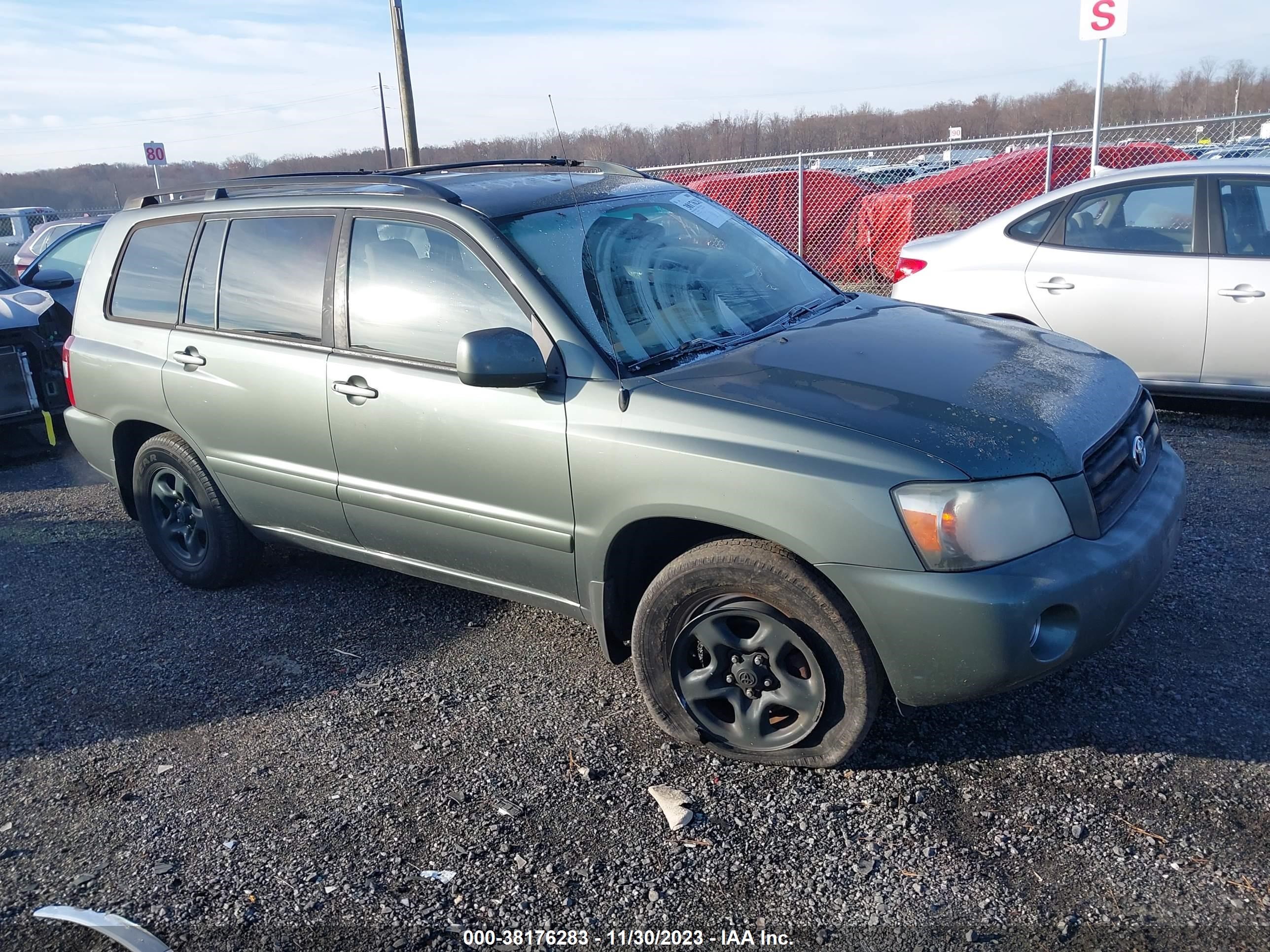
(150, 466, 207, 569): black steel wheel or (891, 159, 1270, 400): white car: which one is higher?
(891, 159, 1270, 400): white car

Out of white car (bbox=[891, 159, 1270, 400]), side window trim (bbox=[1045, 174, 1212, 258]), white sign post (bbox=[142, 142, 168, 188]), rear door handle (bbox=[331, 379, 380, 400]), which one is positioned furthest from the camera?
white sign post (bbox=[142, 142, 168, 188])

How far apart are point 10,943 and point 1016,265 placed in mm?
6116

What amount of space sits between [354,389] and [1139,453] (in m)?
2.71

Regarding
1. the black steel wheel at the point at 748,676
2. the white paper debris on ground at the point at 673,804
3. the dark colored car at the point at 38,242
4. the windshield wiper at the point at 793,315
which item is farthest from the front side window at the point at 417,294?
the dark colored car at the point at 38,242

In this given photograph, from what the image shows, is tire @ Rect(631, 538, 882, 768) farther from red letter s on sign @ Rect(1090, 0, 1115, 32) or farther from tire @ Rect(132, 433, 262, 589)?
red letter s on sign @ Rect(1090, 0, 1115, 32)

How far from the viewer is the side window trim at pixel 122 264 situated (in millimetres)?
4504

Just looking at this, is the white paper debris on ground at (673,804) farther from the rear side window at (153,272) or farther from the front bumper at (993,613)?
the rear side window at (153,272)

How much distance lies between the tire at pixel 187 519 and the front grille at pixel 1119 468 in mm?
3501

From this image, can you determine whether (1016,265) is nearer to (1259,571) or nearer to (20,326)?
(1259,571)

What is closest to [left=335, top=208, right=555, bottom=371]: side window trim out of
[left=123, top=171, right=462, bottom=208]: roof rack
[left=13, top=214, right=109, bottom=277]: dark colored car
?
[left=123, top=171, right=462, bottom=208]: roof rack

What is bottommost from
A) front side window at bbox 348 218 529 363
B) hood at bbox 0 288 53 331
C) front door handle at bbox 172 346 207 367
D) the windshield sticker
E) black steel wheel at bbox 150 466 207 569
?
black steel wheel at bbox 150 466 207 569

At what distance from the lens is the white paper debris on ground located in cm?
288

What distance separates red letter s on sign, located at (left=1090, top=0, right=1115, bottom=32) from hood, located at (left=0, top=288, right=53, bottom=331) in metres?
9.59

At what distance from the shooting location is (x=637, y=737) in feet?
11.0
